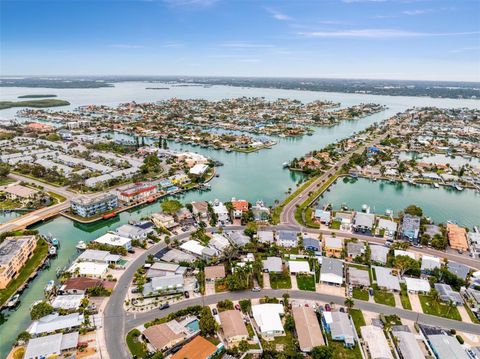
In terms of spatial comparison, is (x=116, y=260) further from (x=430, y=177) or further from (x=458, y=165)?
(x=458, y=165)

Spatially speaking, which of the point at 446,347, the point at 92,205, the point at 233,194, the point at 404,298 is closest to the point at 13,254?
the point at 92,205

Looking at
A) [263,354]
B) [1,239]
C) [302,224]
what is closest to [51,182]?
[1,239]

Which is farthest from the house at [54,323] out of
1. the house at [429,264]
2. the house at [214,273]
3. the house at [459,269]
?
the house at [459,269]

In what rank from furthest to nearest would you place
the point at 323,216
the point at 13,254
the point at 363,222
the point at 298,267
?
1. the point at 323,216
2. the point at 363,222
3. the point at 298,267
4. the point at 13,254

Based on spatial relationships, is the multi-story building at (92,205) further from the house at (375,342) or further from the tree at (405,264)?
the tree at (405,264)

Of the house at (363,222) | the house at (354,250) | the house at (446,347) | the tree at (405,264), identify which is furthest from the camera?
the house at (363,222)

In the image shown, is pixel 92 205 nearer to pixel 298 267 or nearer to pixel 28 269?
pixel 28 269
